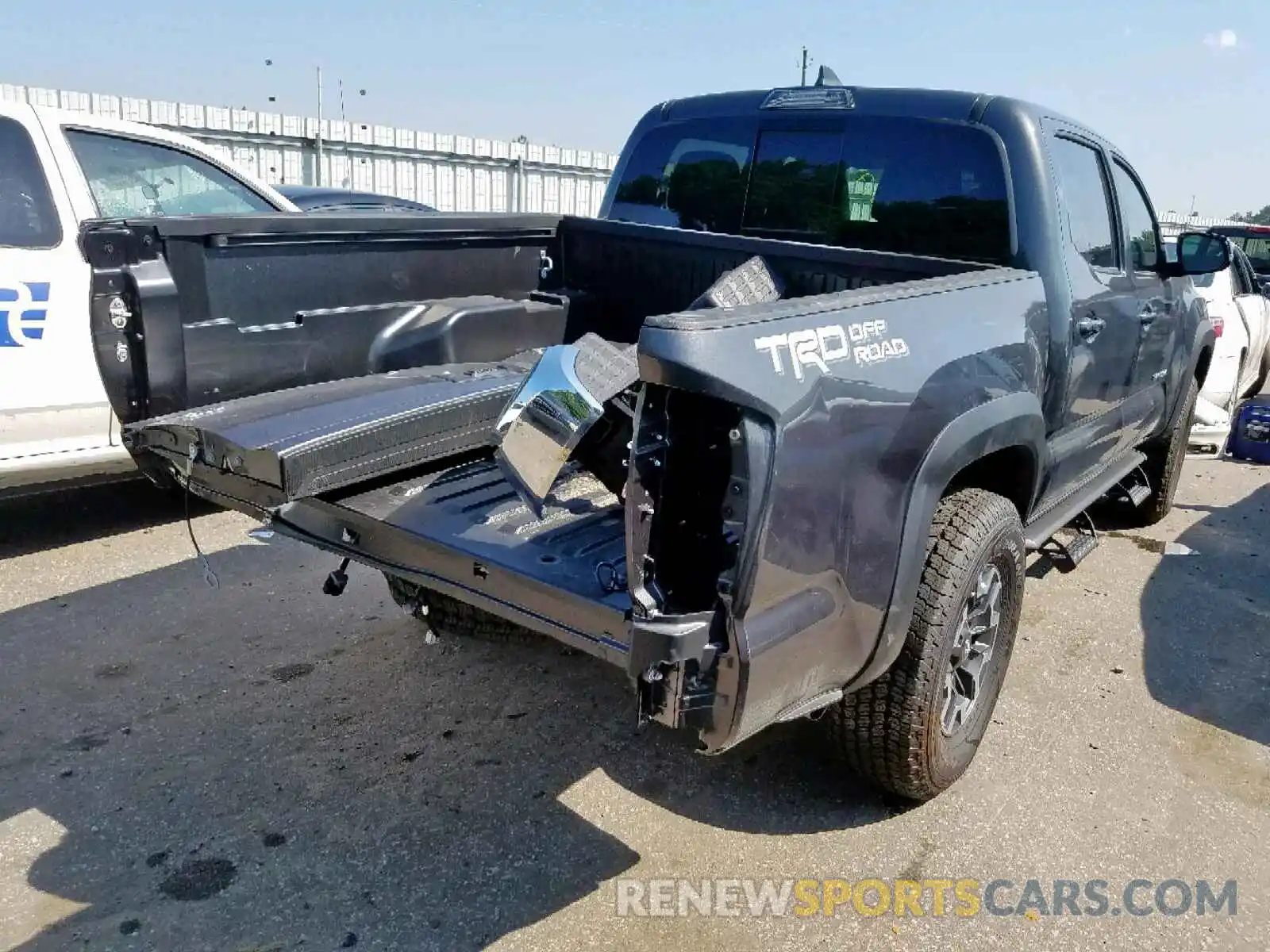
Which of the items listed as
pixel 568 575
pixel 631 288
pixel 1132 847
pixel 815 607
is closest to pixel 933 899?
pixel 1132 847

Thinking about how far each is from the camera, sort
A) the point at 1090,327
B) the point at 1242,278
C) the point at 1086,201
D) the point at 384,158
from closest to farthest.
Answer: the point at 1090,327
the point at 1086,201
the point at 1242,278
the point at 384,158

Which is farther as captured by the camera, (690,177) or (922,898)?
(690,177)

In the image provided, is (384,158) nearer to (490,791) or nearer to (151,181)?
(151,181)

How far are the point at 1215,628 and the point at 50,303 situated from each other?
531 centimetres

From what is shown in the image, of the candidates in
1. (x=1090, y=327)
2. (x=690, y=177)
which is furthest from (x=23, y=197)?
(x=1090, y=327)

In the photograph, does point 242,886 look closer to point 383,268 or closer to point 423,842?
point 423,842

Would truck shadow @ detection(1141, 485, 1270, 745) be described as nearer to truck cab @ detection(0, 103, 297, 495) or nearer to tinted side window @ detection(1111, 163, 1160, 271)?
tinted side window @ detection(1111, 163, 1160, 271)

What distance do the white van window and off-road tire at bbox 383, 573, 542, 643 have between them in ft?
7.44

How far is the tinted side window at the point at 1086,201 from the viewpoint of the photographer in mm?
3678

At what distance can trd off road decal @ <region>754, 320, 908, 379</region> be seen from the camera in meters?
2.08

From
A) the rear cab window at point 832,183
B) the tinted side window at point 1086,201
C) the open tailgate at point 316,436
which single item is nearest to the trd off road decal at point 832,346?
the open tailgate at point 316,436

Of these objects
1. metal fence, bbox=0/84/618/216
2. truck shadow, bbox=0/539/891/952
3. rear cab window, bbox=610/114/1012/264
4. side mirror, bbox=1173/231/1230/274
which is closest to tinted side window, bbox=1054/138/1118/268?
rear cab window, bbox=610/114/1012/264

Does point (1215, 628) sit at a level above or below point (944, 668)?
below

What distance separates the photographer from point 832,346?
2211 mm
